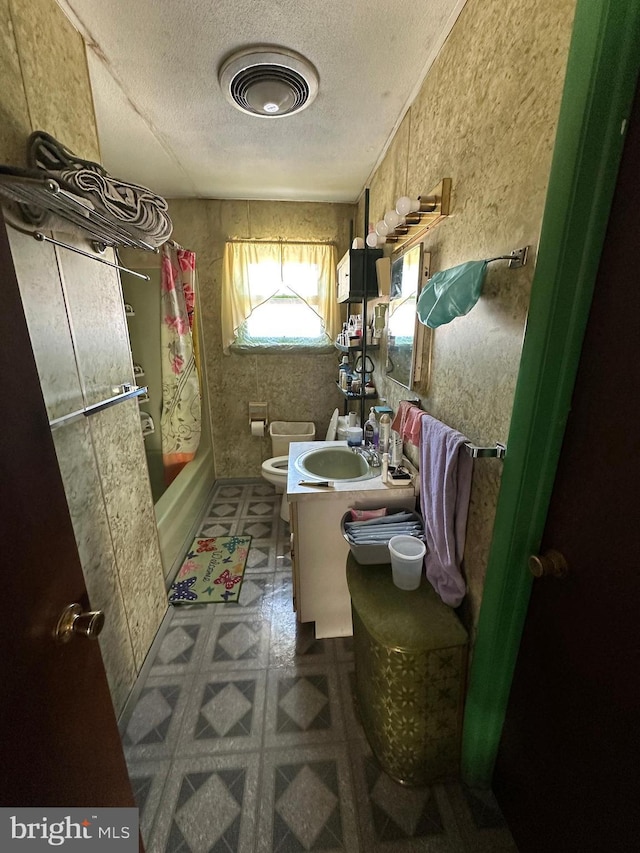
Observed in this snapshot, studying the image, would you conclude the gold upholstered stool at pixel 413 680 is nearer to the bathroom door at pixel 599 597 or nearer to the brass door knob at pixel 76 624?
the bathroom door at pixel 599 597

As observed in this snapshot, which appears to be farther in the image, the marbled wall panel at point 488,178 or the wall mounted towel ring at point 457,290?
the wall mounted towel ring at point 457,290

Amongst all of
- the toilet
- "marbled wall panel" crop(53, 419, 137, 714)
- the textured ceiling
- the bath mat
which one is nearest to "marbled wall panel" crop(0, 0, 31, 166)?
the textured ceiling

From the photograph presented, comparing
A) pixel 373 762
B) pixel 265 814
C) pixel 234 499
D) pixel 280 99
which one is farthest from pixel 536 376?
pixel 234 499

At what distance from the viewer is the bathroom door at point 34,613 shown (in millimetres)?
525

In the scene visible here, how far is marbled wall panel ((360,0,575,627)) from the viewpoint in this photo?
2.50 feet

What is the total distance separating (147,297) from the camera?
2512mm

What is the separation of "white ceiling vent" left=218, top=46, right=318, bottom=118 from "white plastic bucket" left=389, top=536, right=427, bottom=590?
74.0 inches

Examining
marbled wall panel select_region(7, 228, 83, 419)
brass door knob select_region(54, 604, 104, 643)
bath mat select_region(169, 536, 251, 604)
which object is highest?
marbled wall panel select_region(7, 228, 83, 419)

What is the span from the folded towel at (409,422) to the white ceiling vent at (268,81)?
142 cm

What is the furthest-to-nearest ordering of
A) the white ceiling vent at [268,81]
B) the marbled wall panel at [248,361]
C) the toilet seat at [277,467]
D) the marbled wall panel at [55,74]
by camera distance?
the marbled wall panel at [248,361], the toilet seat at [277,467], the white ceiling vent at [268,81], the marbled wall panel at [55,74]

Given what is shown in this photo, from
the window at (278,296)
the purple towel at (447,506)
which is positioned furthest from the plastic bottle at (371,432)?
the window at (278,296)

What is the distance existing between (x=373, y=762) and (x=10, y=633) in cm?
129

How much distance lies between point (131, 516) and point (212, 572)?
869 millimetres

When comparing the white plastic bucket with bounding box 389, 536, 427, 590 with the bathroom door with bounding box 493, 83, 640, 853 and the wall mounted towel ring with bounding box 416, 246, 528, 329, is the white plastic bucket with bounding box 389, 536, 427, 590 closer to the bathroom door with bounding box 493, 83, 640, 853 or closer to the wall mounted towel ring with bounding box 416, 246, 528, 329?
the bathroom door with bounding box 493, 83, 640, 853
